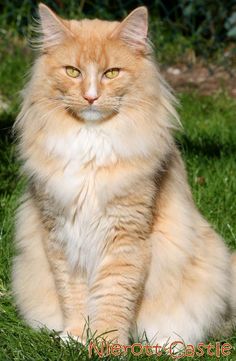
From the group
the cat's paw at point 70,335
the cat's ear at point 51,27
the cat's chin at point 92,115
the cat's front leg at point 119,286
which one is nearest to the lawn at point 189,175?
the cat's paw at point 70,335

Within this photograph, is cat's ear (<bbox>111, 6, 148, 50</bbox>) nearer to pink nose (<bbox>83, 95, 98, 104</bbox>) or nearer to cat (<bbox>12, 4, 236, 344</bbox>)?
cat (<bbox>12, 4, 236, 344</bbox>)

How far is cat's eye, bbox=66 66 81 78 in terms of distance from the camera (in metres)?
3.09

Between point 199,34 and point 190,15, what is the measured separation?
182mm

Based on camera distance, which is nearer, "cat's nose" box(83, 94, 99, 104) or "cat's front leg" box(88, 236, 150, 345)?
"cat's nose" box(83, 94, 99, 104)

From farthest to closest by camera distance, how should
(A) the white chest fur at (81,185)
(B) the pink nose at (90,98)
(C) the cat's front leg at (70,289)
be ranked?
1. (C) the cat's front leg at (70,289)
2. (A) the white chest fur at (81,185)
3. (B) the pink nose at (90,98)

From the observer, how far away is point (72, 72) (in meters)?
3.10

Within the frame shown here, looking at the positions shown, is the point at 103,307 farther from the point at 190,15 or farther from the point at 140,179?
the point at 190,15

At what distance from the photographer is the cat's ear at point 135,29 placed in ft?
10.2

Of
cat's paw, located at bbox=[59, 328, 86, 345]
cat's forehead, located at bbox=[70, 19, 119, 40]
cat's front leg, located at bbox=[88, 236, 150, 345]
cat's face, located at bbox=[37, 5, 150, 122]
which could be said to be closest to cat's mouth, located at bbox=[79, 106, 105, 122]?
cat's face, located at bbox=[37, 5, 150, 122]

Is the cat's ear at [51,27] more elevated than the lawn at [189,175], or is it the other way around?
the cat's ear at [51,27]

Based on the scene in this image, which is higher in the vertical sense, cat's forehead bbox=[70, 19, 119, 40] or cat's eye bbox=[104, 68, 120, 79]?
cat's forehead bbox=[70, 19, 119, 40]

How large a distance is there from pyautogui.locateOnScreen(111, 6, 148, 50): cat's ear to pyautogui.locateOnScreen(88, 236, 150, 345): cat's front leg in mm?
729

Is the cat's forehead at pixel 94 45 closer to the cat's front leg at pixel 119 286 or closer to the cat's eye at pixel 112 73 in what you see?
the cat's eye at pixel 112 73

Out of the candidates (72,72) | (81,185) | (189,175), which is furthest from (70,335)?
(189,175)
